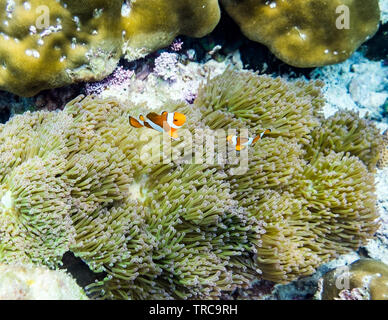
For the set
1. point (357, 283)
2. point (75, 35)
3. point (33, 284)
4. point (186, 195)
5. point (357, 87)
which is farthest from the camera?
point (357, 87)

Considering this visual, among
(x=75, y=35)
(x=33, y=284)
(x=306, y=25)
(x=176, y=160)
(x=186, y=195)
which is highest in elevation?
(x=306, y=25)

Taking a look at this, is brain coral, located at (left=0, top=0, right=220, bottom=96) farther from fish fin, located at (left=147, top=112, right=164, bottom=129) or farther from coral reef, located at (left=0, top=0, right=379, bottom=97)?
fish fin, located at (left=147, top=112, right=164, bottom=129)

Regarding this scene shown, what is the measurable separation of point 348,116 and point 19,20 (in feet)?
11.3

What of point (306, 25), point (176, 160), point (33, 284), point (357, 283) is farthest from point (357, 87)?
point (33, 284)

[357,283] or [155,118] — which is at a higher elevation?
[155,118]

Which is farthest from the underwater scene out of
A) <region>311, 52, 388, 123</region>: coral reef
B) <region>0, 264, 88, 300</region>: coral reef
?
<region>311, 52, 388, 123</region>: coral reef

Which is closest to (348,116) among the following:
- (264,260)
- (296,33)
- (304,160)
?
(304,160)

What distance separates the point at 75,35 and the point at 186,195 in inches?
67.9

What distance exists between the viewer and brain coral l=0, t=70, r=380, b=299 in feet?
7.40

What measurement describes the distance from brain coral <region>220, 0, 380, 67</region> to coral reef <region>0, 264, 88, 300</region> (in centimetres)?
325

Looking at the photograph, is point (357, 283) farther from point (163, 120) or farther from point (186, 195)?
point (163, 120)

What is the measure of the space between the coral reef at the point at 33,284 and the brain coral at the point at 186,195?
0.25 meters

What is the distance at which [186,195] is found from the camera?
2.63 m

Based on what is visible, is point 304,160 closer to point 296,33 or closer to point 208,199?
point 208,199
